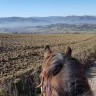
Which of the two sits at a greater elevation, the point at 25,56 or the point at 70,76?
the point at 70,76

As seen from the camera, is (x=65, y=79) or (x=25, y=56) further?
(x=25, y=56)

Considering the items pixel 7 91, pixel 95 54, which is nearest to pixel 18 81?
pixel 7 91

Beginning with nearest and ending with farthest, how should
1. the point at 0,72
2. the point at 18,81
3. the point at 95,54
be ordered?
the point at 18,81 → the point at 0,72 → the point at 95,54

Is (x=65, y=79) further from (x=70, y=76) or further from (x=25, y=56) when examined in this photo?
(x=25, y=56)

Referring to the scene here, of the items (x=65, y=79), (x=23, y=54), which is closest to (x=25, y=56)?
(x=23, y=54)

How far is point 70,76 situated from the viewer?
155 centimetres

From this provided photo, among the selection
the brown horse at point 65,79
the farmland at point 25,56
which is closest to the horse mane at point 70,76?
the brown horse at point 65,79

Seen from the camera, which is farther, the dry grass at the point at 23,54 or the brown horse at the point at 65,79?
the dry grass at the point at 23,54

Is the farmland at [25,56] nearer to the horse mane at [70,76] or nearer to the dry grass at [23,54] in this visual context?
the dry grass at [23,54]

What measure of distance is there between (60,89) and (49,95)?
143mm

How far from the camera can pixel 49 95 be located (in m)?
1.69

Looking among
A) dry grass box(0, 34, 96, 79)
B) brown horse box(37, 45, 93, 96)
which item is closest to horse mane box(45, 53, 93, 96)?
brown horse box(37, 45, 93, 96)

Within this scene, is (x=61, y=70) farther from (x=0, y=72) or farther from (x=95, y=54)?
(x=95, y=54)

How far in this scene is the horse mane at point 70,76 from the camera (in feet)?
4.94
